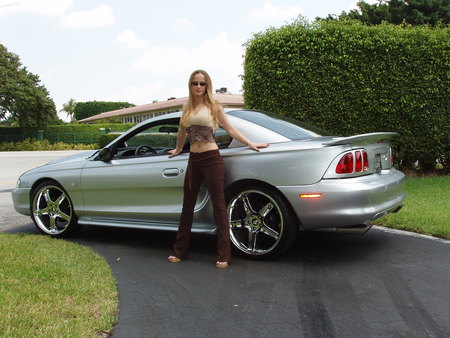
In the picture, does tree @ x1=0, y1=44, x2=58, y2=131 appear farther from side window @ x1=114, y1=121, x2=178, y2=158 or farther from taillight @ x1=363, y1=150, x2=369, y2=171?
taillight @ x1=363, y1=150, x2=369, y2=171

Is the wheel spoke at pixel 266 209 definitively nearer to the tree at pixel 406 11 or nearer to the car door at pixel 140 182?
the car door at pixel 140 182

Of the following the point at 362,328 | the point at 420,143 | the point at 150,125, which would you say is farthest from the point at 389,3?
the point at 362,328

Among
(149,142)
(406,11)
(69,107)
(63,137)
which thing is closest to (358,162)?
(149,142)

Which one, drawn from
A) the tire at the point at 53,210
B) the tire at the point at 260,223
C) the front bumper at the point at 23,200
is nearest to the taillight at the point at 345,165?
the tire at the point at 260,223

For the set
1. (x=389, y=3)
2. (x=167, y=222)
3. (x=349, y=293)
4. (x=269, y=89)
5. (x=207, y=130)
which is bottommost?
(x=349, y=293)

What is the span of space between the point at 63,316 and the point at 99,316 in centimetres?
24

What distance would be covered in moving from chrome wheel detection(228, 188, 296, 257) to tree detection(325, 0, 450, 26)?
24847 mm

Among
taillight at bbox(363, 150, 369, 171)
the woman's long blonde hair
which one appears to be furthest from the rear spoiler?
the woman's long blonde hair

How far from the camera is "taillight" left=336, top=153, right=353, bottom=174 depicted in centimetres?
417

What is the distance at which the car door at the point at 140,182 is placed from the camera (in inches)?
194

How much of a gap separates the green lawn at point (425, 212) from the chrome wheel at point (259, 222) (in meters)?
2.10

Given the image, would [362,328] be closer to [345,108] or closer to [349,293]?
[349,293]

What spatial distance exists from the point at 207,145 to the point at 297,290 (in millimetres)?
1520

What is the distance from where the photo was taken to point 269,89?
34.4ft
